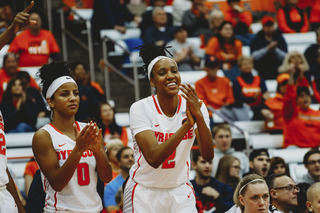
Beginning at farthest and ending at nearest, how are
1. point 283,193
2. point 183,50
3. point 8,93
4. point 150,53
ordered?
point 183,50 → point 8,93 → point 283,193 → point 150,53

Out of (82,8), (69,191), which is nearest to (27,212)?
(69,191)

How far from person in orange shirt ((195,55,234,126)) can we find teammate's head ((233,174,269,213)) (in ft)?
14.6

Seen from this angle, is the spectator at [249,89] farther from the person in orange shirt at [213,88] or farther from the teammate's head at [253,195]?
the teammate's head at [253,195]

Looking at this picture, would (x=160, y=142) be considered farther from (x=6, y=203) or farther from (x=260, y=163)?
(x=260, y=163)

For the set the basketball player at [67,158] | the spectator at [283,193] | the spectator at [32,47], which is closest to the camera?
the basketball player at [67,158]

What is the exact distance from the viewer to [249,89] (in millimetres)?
10625

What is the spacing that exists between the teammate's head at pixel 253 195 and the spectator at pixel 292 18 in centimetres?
771

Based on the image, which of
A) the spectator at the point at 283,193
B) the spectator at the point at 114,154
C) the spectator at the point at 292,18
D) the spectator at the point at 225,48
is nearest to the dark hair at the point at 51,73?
the spectator at the point at 283,193

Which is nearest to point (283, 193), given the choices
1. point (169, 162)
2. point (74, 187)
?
point (169, 162)

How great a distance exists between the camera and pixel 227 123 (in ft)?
31.9

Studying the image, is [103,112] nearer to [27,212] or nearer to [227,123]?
[227,123]

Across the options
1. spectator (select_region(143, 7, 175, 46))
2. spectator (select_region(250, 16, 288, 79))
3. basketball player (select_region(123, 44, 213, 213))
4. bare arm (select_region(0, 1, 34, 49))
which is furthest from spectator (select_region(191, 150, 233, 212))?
spectator (select_region(250, 16, 288, 79))

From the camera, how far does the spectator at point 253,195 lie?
575cm

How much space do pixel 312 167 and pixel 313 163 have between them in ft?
0.18
